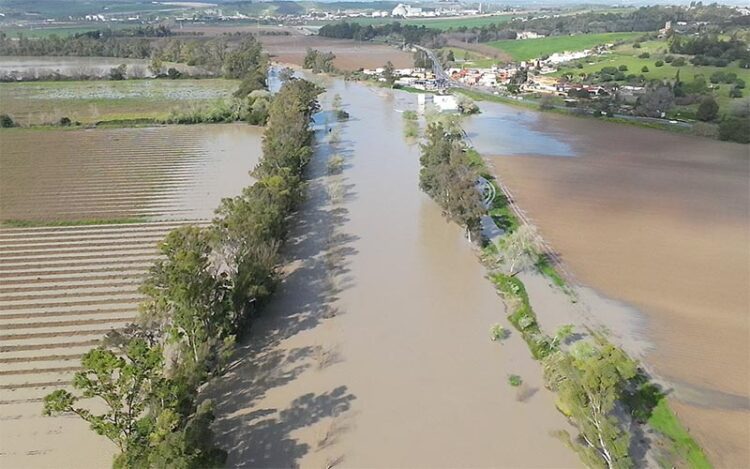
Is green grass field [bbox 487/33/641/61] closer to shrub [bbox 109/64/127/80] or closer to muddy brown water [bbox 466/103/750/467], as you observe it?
muddy brown water [bbox 466/103/750/467]

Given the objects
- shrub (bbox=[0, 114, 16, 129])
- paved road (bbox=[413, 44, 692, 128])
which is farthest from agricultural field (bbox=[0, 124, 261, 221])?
paved road (bbox=[413, 44, 692, 128])

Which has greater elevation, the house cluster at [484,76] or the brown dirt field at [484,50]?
the brown dirt field at [484,50]

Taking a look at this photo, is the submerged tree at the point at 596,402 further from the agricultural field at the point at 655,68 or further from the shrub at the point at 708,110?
the agricultural field at the point at 655,68

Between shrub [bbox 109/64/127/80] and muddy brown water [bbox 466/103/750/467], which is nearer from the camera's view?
muddy brown water [bbox 466/103/750/467]

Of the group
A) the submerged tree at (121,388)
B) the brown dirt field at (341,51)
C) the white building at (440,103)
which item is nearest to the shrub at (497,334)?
the submerged tree at (121,388)

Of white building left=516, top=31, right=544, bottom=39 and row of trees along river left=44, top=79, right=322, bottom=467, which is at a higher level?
white building left=516, top=31, right=544, bottom=39

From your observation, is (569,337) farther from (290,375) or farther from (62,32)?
(62,32)
